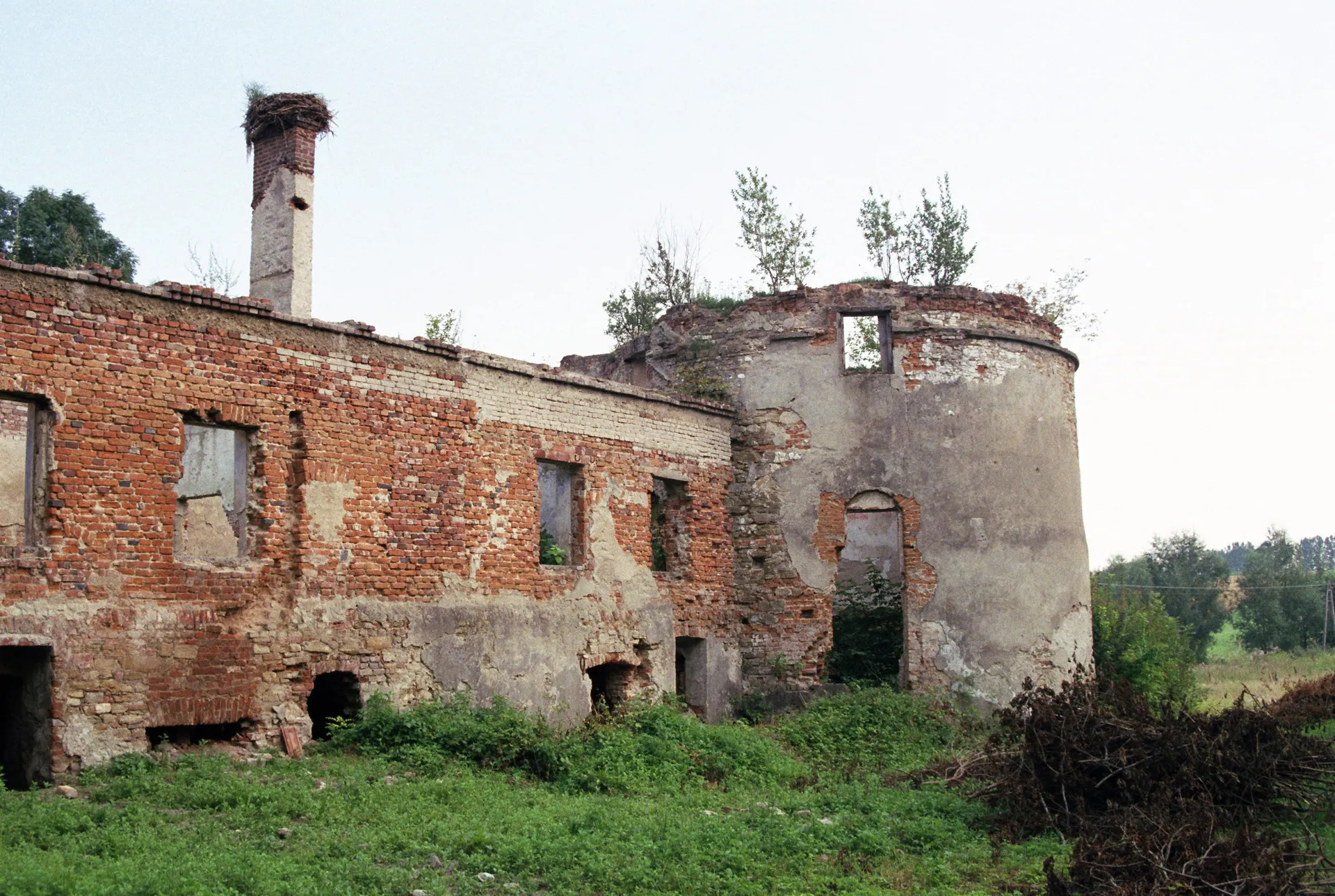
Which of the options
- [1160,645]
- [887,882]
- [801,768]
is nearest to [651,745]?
[801,768]

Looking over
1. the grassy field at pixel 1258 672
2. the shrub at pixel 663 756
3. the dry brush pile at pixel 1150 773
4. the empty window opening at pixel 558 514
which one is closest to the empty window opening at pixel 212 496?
the empty window opening at pixel 558 514

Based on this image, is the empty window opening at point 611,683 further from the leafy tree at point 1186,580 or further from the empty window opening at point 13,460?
the leafy tree at point 1186,580

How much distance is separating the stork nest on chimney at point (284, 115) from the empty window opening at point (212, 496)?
4119mm

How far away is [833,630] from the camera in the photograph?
54.0 ft

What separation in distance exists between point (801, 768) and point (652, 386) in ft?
21.3

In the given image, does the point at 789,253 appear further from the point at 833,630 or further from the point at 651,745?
the point at 651,745

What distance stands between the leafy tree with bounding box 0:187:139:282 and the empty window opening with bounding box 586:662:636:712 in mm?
18466

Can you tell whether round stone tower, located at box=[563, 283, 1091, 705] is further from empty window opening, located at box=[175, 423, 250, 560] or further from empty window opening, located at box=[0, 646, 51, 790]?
empty window opening, located at box=[0, 646, 51, 790]

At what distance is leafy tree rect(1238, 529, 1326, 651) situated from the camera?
39594mm

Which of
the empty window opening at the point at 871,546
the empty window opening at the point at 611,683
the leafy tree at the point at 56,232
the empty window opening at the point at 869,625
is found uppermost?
the leafy tree at the point at 56,232

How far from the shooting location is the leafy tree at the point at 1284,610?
39.6 meters

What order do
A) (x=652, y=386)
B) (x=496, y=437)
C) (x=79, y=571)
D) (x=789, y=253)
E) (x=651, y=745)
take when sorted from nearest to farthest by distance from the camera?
(x=79, y=571) → (x=651, y=745) → (x=496, y=437) → (x=652, y=386) → (x=789, y=253)

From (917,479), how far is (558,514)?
6.34 metres

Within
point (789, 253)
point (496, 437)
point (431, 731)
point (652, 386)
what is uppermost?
point (789, 253)
